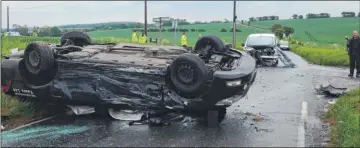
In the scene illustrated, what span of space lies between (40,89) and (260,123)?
3734 mm

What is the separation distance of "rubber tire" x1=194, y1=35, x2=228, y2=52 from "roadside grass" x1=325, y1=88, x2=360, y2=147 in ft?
7.32

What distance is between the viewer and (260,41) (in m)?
21.2

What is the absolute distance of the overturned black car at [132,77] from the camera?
24.3ft

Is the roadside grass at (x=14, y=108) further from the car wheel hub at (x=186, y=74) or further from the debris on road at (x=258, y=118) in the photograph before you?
the debris on road at (x=258, y=118)

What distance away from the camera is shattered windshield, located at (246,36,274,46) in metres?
20.9

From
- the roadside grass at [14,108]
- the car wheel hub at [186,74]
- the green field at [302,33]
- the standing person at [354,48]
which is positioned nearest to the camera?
the car wheel hub at [186,74]

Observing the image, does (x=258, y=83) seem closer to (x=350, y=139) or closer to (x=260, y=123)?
(x=260, y=123)

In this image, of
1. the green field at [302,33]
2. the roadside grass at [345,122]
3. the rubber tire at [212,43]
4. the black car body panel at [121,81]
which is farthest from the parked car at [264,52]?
the green field at [302,33]

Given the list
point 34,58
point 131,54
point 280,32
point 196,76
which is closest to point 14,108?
point 34,58

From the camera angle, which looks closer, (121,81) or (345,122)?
(345,122)

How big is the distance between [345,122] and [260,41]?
46.5 ft

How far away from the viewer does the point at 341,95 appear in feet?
36.5

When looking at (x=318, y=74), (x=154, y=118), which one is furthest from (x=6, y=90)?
(x=318, y=74)

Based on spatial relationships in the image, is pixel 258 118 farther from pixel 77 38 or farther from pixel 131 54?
pixel 77 38
